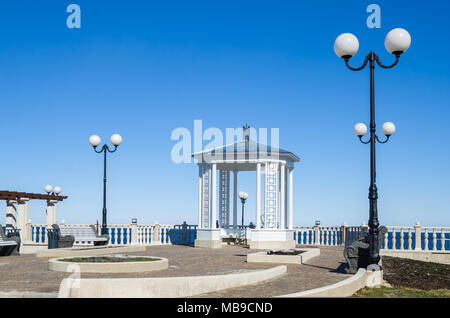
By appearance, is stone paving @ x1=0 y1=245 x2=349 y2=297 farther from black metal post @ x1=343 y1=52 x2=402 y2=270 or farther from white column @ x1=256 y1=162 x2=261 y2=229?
white column @ x1=256 y1=162 x2=261 y2=229

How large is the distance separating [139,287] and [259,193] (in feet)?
48.6

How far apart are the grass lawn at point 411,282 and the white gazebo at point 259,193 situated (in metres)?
6.44

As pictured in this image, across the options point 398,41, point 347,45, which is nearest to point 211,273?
point 347,45

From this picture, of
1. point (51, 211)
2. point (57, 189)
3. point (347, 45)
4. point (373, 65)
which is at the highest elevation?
point (347, 45)

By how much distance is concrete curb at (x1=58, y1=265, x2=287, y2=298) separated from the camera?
7.36 metres

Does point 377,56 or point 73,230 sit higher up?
point 377,56

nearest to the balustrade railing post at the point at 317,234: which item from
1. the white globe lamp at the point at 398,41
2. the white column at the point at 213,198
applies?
the white column at the point at 213,198

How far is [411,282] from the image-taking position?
40.2 ft

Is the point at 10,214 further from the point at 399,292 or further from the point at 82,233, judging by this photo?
the point at 399,292

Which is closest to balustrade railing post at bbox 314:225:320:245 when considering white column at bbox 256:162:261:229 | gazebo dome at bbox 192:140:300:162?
gazebo dome at bbox 192:140:300:162
